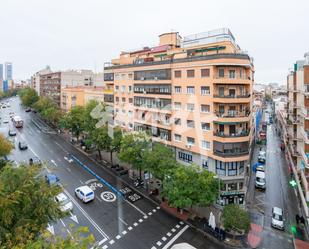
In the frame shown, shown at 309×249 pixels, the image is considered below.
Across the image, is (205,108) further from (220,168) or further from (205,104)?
(220,168)

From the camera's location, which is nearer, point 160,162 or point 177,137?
point 160,162

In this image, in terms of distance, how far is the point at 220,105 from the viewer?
2841 centimetres

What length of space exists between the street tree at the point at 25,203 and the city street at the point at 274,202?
63.9ft

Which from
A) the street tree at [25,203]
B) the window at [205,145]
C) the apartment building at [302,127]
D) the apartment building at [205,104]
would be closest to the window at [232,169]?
the apartment building at [205,104]

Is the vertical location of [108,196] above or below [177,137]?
below

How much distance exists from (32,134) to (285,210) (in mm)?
57669

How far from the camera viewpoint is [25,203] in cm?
1550

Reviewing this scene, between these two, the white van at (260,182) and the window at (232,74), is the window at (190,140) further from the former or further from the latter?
the white van at (260,182)

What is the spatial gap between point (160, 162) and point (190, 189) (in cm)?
577

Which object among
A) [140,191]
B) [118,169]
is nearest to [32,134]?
[118,169]

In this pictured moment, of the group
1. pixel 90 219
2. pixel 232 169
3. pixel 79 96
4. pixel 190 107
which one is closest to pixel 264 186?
pixel 232 169

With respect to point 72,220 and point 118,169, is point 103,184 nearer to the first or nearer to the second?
point 118,169

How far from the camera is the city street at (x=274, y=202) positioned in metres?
23.8

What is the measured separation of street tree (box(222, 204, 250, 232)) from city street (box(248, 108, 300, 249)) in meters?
2.70
